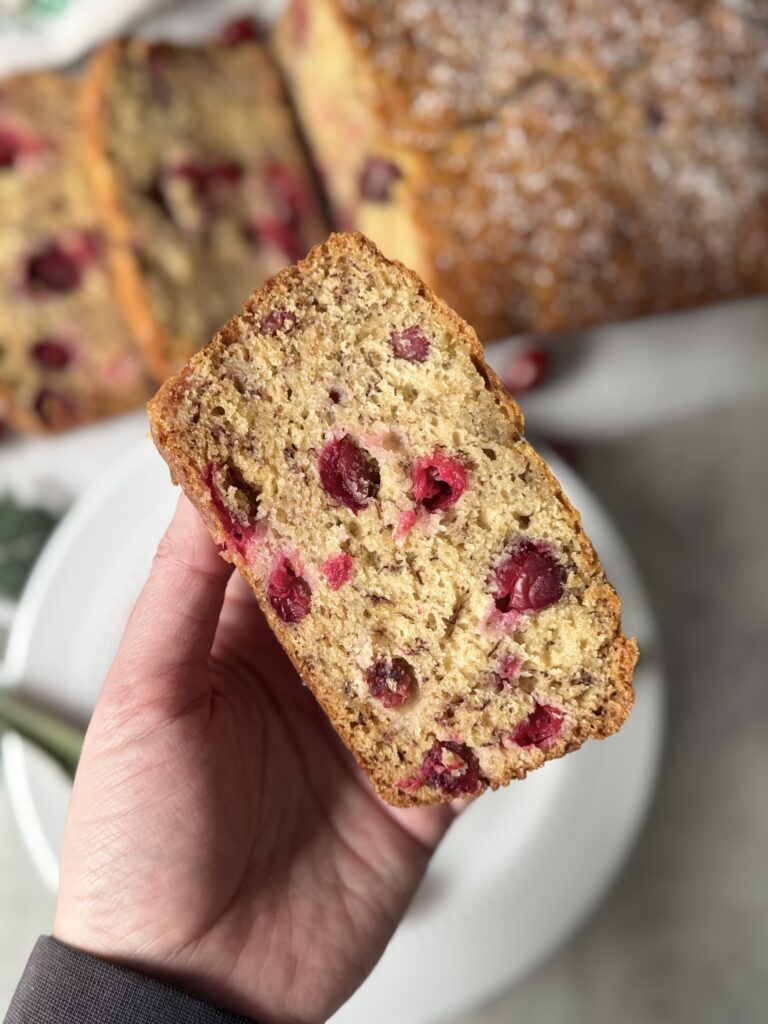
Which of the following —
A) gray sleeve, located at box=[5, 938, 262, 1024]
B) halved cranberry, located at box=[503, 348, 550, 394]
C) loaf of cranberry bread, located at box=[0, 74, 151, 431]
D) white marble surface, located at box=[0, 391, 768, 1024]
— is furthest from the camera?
white marble surface, located at box=[0, 391, 768, 1024]

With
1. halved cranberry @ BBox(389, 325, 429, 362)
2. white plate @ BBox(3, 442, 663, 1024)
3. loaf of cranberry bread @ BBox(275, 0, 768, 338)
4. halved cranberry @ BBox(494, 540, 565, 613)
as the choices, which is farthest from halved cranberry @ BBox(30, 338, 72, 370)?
halved cranberry @ BBox(494, 540, 565, 613)

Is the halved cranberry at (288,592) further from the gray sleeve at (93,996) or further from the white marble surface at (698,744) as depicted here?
the white marble surface at (698,744)

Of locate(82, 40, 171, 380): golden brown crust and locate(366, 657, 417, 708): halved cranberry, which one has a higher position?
locate(82, 40, 171, 380): golden brown crust

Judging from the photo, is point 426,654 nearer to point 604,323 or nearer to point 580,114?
point 604,323

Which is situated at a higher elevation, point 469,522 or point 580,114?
point 580,114

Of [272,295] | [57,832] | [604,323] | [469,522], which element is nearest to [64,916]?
[57,832]

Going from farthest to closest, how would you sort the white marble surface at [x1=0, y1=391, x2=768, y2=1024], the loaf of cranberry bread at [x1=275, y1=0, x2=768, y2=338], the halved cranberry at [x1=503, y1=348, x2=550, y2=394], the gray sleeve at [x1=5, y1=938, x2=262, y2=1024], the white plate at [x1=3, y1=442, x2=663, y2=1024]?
the white marble surface at [x1=0, y1=391, x2=768, y2=1024] < the halved cranberry at [x1=503, y1=348, x2=550, y2=394] < the white plate at [x1=3, y1=442, x2=663, y2=1024] < the loaf of cranberry bread at [x1=275, y1=0, x2=768, y2=338] < the gray sleeve at [x1=5, y1=938, x2=262, y2=1024]

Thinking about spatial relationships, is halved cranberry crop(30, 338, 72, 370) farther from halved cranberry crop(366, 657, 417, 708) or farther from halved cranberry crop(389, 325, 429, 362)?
halved cranberry crop(366, 657, 417, 708)
